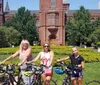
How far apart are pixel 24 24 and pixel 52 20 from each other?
988cm

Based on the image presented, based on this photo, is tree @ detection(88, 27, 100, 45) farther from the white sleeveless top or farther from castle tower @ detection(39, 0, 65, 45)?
the white sleeveless top

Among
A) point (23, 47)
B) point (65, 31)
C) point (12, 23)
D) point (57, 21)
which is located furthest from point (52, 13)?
point (23, 47)

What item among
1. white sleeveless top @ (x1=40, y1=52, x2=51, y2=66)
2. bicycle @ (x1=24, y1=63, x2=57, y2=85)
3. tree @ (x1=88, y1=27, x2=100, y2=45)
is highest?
white sleeveless top @ (x1=40, y1=52, x2=51, y2=66)

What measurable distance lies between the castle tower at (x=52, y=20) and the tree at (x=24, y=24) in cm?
634

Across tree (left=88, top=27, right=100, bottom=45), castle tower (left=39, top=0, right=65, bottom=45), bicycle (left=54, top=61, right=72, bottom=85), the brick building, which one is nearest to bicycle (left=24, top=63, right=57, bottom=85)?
bicycle (left=54, top=61, right=72, bottom=85)

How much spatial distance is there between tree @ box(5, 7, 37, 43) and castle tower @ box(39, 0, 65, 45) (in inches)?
250

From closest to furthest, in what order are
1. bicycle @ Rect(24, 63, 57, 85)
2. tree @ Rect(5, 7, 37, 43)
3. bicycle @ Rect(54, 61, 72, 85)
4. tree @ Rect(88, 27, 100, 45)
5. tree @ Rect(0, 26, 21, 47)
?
bicycle @ Rect(24, 63, 57, 85) < bicycle @ Rect(54, 61, 72, 85) < tree @ Rect(0, 26, 21, 47) < tree @ Rect(88, 27, 100, 45) < tree @ Rect(5, 7, 37, 43)

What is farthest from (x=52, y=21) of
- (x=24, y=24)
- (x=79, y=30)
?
(x=24, y=24)

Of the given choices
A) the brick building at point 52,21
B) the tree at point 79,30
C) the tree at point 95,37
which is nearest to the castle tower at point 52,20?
the brick building at point 52,21

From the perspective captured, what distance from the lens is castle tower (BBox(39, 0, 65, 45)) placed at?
61.3 metres

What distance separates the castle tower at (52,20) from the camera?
61.3 meters

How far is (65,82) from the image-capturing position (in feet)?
27.3

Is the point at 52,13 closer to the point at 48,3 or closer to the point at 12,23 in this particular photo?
the point at 48,3

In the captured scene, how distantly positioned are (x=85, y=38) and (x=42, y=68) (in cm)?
5412
